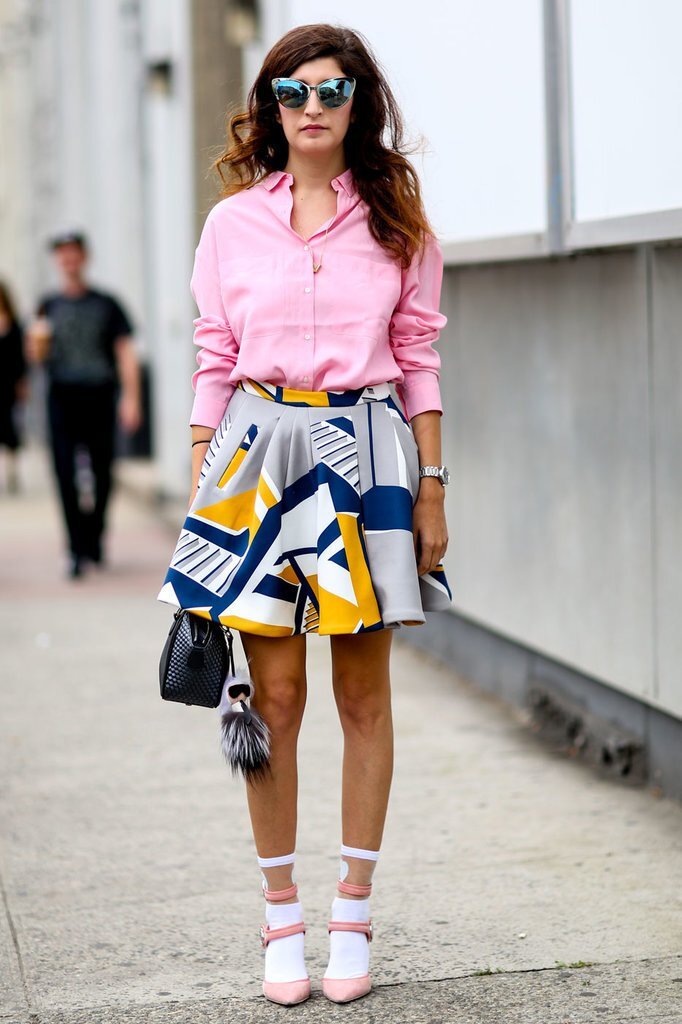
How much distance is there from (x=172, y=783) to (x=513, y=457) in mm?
1683

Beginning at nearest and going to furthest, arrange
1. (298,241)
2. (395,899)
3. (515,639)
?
(298,241) → (395,899) → (515,639)

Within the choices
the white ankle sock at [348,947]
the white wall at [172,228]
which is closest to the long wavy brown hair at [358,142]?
the white ankle sock at [348,947]

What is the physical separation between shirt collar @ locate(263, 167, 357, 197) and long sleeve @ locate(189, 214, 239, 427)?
144 millimetres

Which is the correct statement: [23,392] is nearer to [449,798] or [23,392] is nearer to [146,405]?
[146,405]

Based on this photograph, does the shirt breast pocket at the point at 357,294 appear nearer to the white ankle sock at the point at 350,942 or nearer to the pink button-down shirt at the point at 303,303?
the pink button-down shirt at the point at 303,303

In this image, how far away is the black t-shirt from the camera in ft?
31.4

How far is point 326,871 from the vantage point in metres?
4.33

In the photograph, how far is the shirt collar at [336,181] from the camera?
3424 millimetres

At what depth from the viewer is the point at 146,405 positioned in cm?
1698

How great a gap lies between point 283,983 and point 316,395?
3.99ft

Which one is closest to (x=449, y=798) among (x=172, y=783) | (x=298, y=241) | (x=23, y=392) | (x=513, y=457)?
(x=172, y=783)

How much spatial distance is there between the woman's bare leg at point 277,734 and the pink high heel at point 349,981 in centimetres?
12

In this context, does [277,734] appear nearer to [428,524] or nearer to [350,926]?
[350,926]

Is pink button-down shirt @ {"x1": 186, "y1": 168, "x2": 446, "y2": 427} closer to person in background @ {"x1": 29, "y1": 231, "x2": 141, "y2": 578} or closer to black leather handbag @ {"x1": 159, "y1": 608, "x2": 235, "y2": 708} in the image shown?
black leather handbag @ {"x1": 159, "y1": 608, "x2": 235, "y2": 708}
